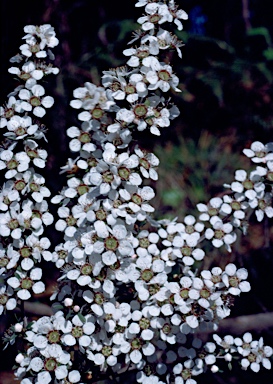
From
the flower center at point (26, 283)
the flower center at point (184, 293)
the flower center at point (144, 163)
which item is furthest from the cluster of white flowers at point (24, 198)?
the flower center at point (184, 293)

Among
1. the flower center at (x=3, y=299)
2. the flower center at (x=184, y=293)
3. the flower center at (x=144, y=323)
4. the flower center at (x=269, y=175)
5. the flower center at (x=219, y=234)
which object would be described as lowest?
the flower center at (x=144, y=323)

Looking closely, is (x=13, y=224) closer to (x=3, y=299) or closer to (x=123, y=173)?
(x=3, y=299)

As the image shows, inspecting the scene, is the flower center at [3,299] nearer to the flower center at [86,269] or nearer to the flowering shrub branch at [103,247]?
the flowering shrub branch at [103,247]

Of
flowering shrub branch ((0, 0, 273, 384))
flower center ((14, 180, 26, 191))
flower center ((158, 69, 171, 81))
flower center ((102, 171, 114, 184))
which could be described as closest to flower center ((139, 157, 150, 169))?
flowering shrub branch ((0, 0, 273, 384))

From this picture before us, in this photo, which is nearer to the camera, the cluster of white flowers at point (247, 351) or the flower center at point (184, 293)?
the flower center at point (184, 293)

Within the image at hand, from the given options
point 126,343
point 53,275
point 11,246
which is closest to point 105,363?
point 126,343

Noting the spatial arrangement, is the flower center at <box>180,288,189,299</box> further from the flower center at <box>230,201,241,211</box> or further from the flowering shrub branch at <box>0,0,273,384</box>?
the flower center at <box>230,201,241,211</box>

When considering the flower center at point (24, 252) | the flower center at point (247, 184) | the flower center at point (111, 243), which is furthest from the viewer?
the flower center at point (247, 184)

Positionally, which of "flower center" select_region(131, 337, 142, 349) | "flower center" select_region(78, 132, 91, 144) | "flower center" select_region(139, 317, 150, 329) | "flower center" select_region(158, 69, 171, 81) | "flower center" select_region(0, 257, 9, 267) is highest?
"flower center" select_region(158, 69, 171, 81)
